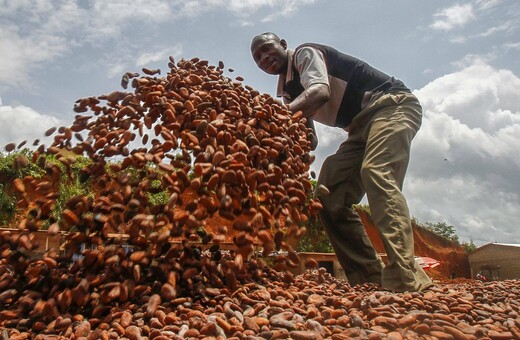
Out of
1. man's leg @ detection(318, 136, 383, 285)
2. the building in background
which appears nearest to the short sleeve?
man's leg @ detection(318, 136, 383, 285)

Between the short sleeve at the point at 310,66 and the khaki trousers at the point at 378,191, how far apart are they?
436mm

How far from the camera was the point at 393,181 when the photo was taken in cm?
258

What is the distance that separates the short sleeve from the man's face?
13 cm

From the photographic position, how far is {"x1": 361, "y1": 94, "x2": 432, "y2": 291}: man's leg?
92.7 inches

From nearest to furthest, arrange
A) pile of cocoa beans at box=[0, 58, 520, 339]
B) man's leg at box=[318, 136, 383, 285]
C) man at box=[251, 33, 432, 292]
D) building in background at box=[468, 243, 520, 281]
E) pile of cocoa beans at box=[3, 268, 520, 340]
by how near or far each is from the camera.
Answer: pile of cocoa beans at box=[3, 268, 520, 340], pile of cocoa beans at box=[0, 58, 520, 339], man at box=[251, 33, 432, 292], man's leg at box=[318, 136, 383, 285], building in background at box=[468, 243, 520, 281]

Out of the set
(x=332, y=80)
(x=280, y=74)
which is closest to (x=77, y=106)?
(x=280, y=74)

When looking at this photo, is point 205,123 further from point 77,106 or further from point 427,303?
point 427,303

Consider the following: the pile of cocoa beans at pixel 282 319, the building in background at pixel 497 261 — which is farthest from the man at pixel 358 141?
the building in background at pixel 497 261

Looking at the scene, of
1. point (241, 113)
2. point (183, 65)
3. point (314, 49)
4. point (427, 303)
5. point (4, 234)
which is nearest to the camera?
point (427, 303)

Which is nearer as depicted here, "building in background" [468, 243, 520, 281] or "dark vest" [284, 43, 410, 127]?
"dark vest" [284, 43, 410, 127]

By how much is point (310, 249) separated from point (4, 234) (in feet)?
33.0

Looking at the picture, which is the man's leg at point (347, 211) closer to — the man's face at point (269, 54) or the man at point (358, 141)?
the man at point (358, 141)

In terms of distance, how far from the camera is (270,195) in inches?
75.1

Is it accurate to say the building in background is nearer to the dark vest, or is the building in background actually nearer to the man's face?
the dark vest
